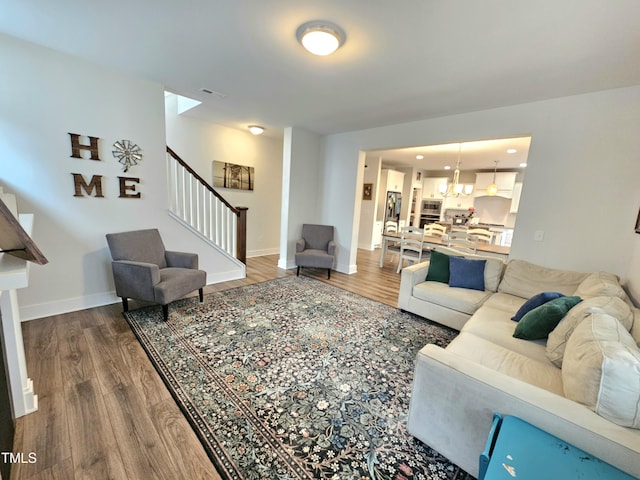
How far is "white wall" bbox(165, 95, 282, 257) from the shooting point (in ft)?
15.1

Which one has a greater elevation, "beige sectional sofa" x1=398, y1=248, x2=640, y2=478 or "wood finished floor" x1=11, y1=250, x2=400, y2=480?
"beige sectional sofa" x1=398, y1=248, x2=640, y2=478

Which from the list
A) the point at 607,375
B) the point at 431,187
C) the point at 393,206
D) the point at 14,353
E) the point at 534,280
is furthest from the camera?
the point at 431,187

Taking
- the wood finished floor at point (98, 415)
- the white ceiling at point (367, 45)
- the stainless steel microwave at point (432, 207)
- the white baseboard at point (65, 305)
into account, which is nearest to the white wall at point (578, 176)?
the white ceiling at point (367, 45)

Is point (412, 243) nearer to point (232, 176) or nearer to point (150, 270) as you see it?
point (232, 176)

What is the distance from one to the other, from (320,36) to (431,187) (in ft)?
25.7

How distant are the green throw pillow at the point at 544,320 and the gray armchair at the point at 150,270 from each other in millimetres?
3097

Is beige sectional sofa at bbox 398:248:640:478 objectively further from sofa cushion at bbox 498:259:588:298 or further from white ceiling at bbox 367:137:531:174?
white ceiling at bbox 367:137:531:174

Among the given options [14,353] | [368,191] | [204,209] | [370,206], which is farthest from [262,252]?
[14,353]

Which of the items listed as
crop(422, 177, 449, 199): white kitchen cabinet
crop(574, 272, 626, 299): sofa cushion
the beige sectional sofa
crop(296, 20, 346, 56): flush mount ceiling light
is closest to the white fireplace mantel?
the beige sectional sofa

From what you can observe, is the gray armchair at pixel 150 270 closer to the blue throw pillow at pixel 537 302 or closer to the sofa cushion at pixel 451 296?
the sofa cushion at pixel 451 296

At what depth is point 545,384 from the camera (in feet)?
4.77

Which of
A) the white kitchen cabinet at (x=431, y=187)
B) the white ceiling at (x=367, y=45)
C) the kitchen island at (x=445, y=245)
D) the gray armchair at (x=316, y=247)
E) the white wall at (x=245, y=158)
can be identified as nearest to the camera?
the white ceiling at (x=367, y=45)

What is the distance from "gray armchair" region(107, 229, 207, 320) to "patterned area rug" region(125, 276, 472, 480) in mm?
278

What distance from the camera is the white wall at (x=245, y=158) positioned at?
459 centimetres
